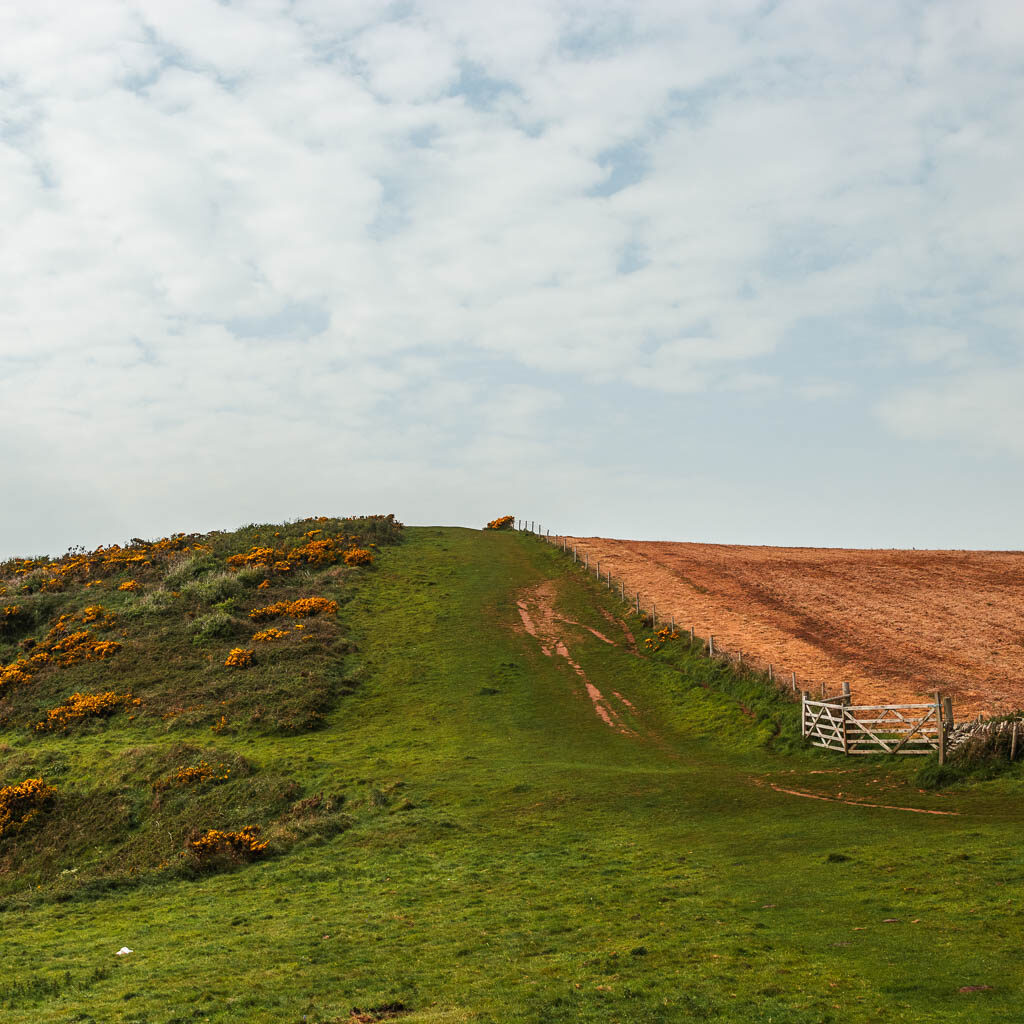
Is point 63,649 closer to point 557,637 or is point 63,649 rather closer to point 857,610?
point 557,637

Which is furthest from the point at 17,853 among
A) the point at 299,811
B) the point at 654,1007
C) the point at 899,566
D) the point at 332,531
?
the point at 899,566

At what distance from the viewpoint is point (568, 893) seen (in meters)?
21.2

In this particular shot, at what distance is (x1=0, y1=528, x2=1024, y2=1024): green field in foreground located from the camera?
1472cm

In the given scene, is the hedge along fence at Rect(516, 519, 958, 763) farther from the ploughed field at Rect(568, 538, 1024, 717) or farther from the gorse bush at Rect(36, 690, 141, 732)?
the gorse bush at Rect(36, 690, 141, 732)

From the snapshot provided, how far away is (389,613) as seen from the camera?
5834 cm

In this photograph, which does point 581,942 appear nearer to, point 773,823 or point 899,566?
point 773,823

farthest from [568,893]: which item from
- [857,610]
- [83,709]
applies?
[857,610]

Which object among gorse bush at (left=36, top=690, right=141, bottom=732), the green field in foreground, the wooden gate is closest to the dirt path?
the green field in foreground

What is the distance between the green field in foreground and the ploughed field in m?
5.26

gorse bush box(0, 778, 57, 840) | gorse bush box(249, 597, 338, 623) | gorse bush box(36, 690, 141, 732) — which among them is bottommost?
gorse bush box(0, 778, 57, 840)

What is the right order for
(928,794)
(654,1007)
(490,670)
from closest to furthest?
(654,1007), (928,794), (490,670)

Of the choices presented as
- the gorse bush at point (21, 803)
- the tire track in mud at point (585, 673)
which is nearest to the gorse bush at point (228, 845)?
the gorse bush at point (21, 803)

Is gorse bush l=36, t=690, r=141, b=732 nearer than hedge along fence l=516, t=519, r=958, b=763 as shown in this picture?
No

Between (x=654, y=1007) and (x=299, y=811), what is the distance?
19.7m
